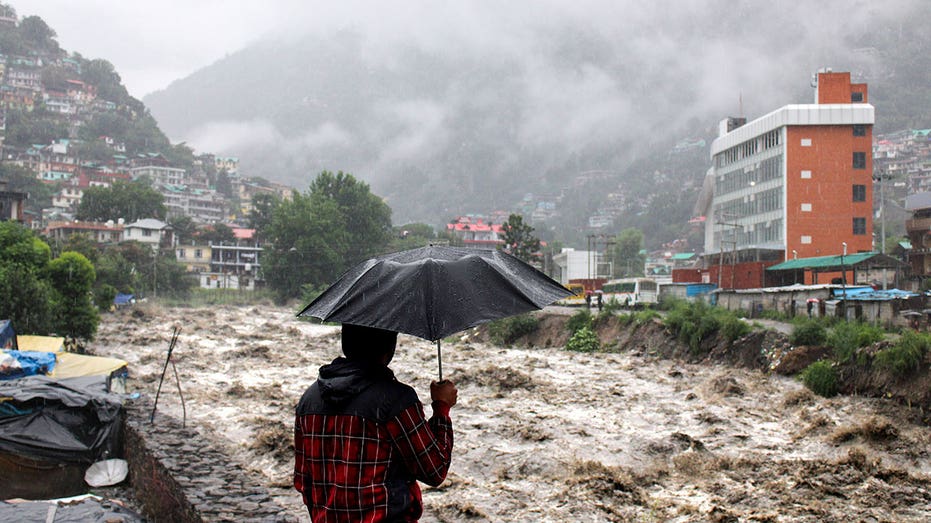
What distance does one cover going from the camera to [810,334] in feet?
70.9

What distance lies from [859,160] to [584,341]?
23.5 m

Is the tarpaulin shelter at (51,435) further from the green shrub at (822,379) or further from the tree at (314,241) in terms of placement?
the tree at (314,241)

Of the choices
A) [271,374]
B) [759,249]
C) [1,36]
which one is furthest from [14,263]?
[1,36]

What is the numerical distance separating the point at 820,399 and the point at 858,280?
2110 centimetres

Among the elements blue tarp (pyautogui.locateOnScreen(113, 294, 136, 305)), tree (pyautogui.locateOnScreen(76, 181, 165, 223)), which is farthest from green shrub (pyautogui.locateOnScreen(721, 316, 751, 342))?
tree (pyautogui.locateOnScreen(76, 181, 165, 223))

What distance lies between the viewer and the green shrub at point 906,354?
16.8 metres

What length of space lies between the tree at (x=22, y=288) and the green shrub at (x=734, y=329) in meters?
21.1

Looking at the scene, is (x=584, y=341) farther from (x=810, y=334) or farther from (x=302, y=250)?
(x=302, y=250)


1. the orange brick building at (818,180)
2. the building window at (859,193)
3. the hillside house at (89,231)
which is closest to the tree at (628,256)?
the orange brick building at (818,180)

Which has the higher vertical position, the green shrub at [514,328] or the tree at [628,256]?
the tree at [628,256]

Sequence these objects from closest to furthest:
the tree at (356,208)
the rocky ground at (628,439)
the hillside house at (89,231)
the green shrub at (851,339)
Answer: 1. the rocky ground at (628,439)
2. the green shrub at (851,339)
3. the hillside house at (89,231)
4. the tree at (356,208)

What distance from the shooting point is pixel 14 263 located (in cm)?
2394

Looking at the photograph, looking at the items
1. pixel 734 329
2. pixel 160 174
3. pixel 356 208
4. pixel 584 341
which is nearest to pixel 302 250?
pixel 356 208

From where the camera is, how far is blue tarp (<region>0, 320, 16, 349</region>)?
17.8m
